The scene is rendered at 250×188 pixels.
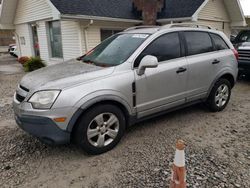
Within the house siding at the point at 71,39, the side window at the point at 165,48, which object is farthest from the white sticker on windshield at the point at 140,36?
the house siding at the point at 71,39

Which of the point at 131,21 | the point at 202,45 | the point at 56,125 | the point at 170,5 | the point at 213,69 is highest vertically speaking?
Result: the point at 170,5

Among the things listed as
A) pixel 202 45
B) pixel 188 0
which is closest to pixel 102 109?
pixel 202 45

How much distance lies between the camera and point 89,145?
3168 millimetres

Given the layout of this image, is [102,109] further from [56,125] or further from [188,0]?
[188,0]

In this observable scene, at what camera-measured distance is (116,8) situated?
11633 millimetres

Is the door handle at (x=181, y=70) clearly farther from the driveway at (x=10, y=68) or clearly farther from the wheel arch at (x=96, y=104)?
the driveway at (x=10, y=68)

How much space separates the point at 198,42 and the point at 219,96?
1366 mm

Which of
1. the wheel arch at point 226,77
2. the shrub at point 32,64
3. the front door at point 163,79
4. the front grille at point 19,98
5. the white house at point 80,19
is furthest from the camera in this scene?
the shrub at point 32,64

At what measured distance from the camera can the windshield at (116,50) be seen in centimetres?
362

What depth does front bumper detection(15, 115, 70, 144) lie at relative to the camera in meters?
2.89

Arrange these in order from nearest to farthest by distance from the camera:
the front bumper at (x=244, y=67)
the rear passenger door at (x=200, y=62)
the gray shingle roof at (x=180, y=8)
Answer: the rear passenger door at (x=200, y=62)
the front bumper at (x=244, y=67)
the gray shingle roof at (x=180, y=8)

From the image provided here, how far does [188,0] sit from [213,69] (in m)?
8.78

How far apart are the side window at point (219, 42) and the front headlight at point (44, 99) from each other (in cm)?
351

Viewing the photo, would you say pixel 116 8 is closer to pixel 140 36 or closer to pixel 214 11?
pixel 214 11
